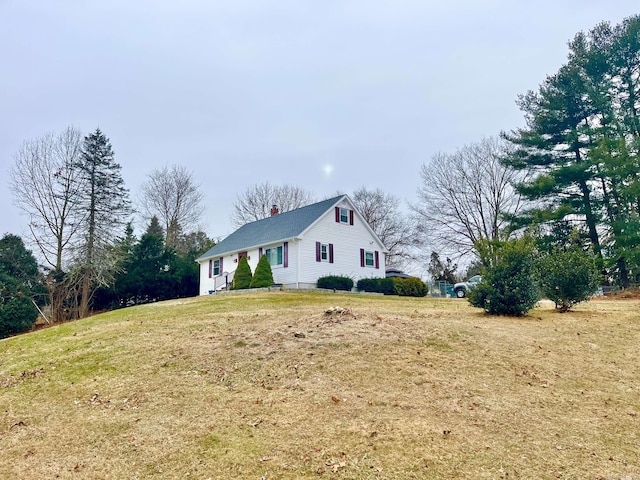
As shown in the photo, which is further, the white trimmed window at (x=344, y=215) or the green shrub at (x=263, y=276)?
the white trimmed window at (x=344, y=215)

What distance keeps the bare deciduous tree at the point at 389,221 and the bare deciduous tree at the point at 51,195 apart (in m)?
24.3

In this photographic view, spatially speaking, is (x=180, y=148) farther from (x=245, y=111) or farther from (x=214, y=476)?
(x=214, y=476)

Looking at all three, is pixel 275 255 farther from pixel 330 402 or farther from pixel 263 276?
pixel 330 402

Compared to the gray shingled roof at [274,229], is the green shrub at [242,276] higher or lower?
lower

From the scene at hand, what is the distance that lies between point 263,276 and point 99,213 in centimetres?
1511

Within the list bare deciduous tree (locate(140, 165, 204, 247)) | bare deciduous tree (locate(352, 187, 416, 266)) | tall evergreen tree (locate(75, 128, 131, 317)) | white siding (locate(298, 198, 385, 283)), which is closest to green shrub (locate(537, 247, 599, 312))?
white siding (locate(298, 198, 385, 283))

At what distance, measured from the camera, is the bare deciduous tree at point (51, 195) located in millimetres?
25922

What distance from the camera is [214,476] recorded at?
4203mm

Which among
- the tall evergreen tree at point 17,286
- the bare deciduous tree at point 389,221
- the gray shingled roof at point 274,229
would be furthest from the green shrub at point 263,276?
the bare deciduous tree at point 389,221

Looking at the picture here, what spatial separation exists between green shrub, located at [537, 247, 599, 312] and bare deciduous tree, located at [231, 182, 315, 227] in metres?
32.0

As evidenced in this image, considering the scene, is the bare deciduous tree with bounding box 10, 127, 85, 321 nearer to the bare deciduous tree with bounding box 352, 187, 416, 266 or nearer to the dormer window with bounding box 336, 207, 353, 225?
the dormer window with bounding box 336, 207, 353, 225

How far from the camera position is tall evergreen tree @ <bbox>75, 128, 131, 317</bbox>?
2589cm

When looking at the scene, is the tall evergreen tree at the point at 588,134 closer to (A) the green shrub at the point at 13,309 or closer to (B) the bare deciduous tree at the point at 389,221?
(B) the bare deciduous tree at the point at 389,221

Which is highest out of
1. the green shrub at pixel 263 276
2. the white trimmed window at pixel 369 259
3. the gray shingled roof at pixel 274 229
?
the gray shingled roof at pixel 274 229
